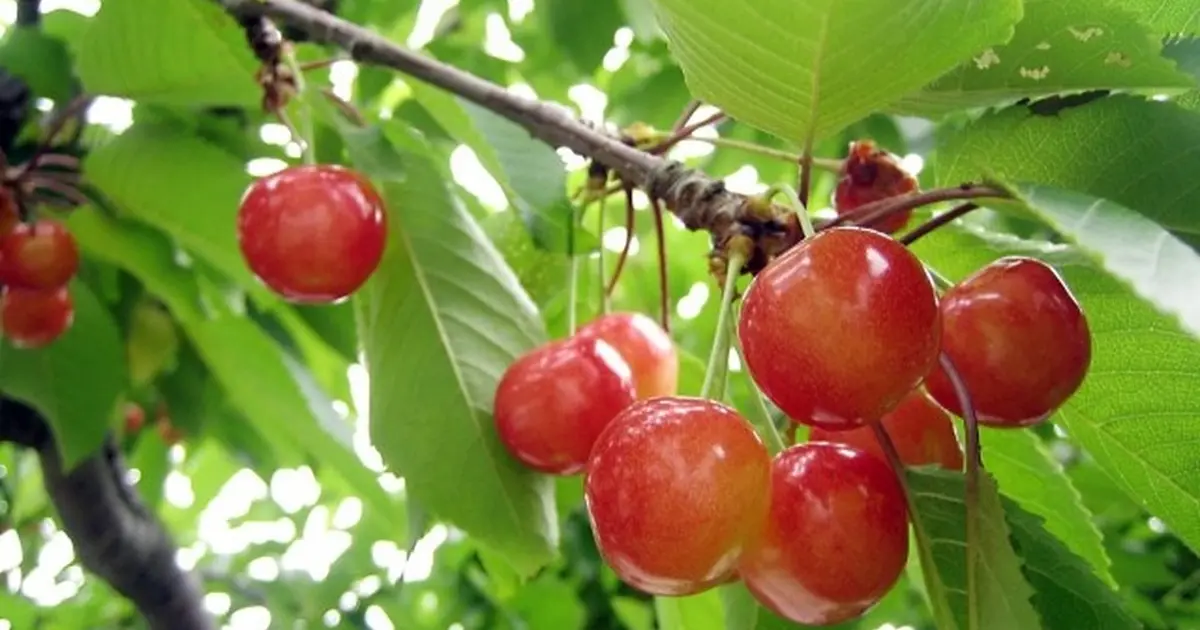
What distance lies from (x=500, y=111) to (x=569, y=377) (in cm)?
34

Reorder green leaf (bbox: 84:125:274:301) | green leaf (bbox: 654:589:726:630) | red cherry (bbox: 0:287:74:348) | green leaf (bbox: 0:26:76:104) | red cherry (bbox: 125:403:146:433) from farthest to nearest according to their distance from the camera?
1. red cherry (bbox: 125:403:146:433)
2. green leaf (bbox: 0:26:76:104)
3. red cherry (bbox: 0:287:74:348)
4. green leaf (bbox: 84:125:274:301)
5. green leaf (bbox: 654:589:726:630)

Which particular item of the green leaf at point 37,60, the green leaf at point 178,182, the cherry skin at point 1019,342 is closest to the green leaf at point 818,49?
the cherry skin at point 1019,342

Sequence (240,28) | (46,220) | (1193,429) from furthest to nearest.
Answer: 1. (46,220)
2. (240,28)
3. (1193,429)

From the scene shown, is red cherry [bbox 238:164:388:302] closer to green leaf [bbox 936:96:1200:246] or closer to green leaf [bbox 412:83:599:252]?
green leaf [bbox 412:83:599:252]

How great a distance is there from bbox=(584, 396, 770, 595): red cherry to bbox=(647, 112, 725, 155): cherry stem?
44cm

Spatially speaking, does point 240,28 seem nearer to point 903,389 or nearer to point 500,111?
point 500,111

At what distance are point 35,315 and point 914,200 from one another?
1.37 m

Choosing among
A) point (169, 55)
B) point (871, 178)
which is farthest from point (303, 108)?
point (871, 178)

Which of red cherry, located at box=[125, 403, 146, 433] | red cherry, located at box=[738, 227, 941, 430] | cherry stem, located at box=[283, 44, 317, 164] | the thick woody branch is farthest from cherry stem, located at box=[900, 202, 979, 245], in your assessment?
red cherry, located at box=[125, 403, 146, 433]

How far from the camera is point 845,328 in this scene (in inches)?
28.4

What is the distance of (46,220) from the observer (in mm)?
1743

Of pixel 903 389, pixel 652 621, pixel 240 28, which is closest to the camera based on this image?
pixel 903 389

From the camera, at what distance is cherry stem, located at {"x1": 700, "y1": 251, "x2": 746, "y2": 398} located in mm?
857

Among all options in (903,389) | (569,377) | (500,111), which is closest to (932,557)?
(903,389)
